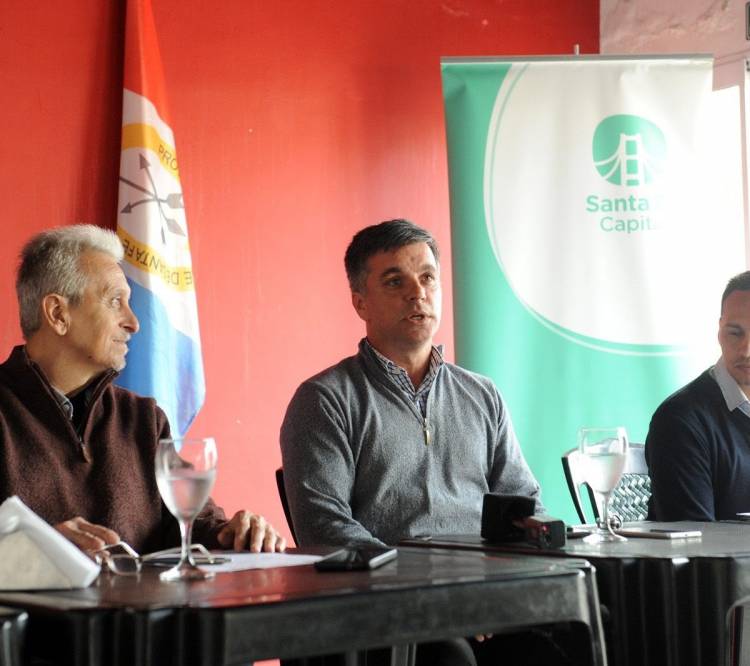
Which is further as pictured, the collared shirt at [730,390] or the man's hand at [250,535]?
the collared shirt at [730,390]

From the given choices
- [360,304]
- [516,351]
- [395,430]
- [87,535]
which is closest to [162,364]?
[360,304]

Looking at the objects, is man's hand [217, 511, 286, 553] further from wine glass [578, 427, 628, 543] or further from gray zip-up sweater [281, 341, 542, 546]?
wine glass [578, 427, 628, 543]

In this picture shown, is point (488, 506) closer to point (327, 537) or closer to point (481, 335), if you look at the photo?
point (327, 537)

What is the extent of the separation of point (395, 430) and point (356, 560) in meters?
1.02

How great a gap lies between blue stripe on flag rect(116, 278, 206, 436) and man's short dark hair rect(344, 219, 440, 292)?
1.03 m

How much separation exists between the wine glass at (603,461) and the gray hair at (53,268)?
3.44 ft

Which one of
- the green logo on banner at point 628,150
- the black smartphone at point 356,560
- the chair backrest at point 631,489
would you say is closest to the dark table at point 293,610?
the black smartphone at point 356,560

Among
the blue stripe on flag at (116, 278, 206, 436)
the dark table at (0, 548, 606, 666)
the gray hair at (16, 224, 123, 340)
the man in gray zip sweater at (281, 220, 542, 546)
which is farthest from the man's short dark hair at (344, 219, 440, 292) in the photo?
the dark table at (0, 548, 606, 666)

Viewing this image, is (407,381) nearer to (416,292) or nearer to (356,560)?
(416,292)

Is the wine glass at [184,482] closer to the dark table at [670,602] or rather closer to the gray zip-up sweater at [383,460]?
the dark table at [670,602]

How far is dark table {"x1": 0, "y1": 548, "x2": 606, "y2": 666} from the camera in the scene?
1.13 m

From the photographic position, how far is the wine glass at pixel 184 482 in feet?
4.57

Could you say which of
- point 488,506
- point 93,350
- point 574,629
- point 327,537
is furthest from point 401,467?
point 574,629

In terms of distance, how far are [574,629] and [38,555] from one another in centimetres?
65
